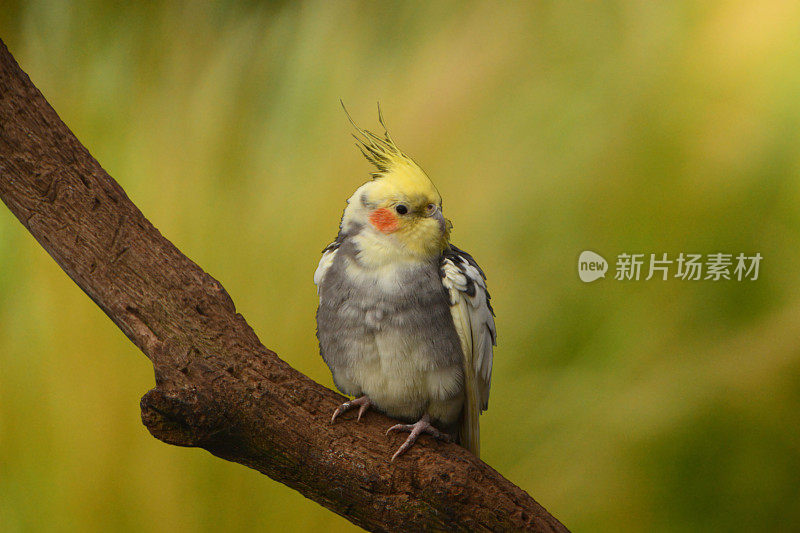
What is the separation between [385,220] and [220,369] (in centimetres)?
72

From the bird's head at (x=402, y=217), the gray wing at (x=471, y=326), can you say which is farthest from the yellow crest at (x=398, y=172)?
the gray wing at (x=471, y=326)

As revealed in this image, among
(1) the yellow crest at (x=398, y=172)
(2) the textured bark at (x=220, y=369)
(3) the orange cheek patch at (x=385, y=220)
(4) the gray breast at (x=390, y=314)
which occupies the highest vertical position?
(1) the yellow crest at (x=398, y=172)

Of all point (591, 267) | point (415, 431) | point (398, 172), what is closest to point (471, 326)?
point (415, 431)

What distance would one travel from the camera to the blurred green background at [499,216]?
2959mm

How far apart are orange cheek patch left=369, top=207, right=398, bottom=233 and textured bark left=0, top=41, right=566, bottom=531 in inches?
22.3

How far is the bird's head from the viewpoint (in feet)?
7.28

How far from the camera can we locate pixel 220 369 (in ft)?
6.73

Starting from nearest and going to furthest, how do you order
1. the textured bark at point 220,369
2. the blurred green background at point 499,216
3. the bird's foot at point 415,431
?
the textured bark at point 220,369
the bird's foot at point 415,431
the blurred green background at point 499,216

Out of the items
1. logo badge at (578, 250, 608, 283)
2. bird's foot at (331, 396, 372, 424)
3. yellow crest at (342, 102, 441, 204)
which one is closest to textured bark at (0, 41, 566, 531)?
bird's foot at (331, 396, 372, 424)

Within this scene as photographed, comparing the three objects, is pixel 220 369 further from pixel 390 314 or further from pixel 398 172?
pixel 398 172

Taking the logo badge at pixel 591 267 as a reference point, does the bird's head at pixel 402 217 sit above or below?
below

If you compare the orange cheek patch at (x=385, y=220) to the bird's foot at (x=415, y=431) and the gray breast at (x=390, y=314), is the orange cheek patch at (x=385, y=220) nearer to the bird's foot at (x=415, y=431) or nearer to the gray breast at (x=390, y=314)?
the gray breast at (x=390, y=314)

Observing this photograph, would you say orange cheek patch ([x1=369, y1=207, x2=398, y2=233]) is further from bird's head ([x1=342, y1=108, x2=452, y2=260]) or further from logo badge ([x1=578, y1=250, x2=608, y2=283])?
logo badge ([x1=578, y1=250, x2=608, y2=283])

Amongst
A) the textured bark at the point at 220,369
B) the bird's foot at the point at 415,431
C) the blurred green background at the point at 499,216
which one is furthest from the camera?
the blurred green background at the point at 499,216
